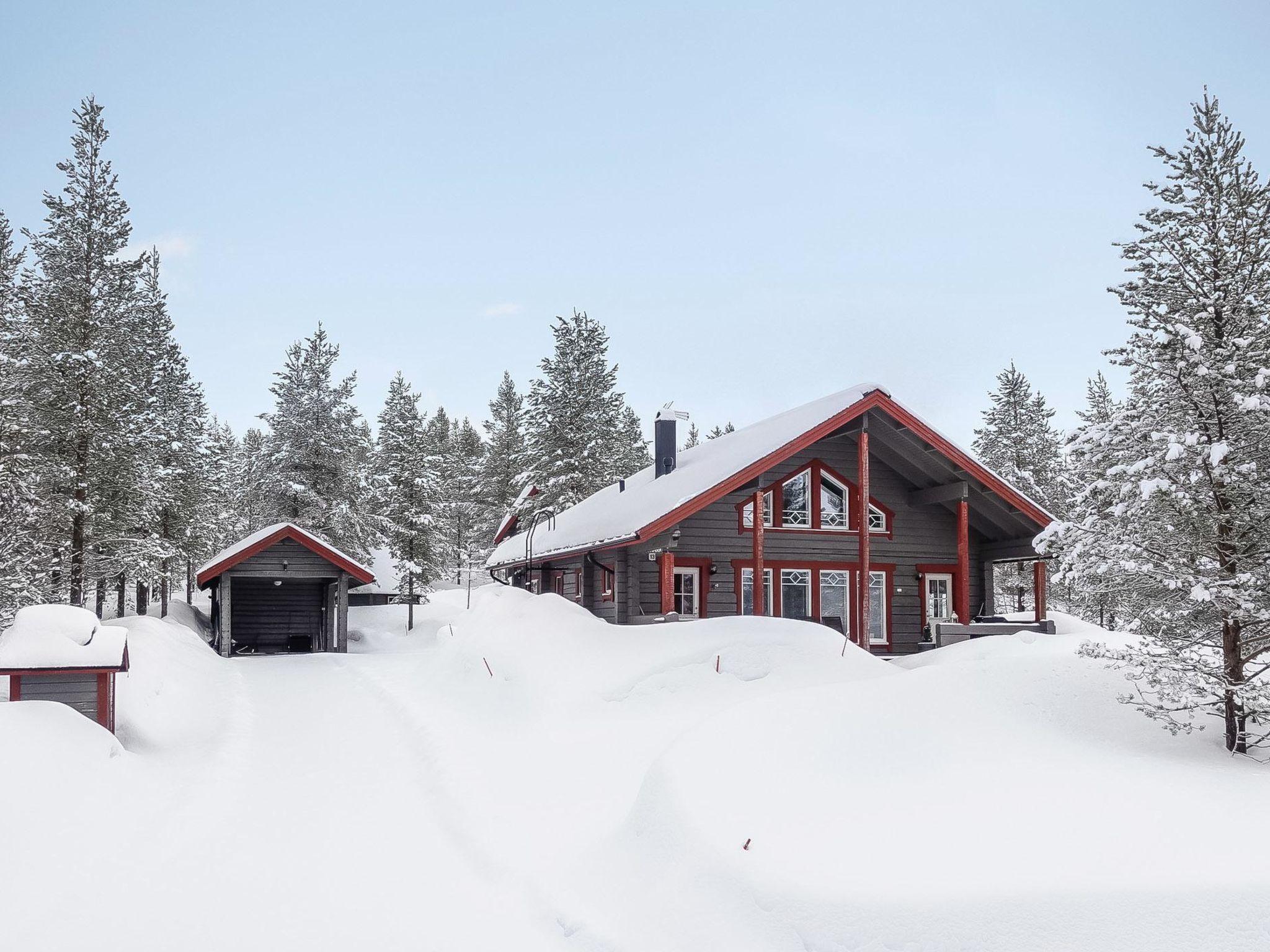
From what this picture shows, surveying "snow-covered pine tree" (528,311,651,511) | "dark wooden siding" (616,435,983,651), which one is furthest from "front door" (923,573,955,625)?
"snow-covered pine tree" (528,311,651,511)

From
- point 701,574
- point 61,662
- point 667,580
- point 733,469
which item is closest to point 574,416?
point 701,574

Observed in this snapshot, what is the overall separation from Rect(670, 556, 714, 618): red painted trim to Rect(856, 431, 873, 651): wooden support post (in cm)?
352

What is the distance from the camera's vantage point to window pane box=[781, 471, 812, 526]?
846 inches

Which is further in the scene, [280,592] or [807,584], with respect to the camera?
[280,592]

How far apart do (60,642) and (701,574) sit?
42.6 ft

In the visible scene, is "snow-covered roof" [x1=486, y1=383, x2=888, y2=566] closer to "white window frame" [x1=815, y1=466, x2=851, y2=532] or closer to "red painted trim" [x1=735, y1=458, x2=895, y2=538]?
"red painted trim" [x1=735, y1=458, x2=895, y2=538]

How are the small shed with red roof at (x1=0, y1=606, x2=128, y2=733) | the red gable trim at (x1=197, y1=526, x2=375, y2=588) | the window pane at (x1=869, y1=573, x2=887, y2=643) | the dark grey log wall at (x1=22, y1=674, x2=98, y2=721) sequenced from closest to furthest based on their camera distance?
the small shed with red roof at (x1=0, y1=606, x2=128, y2=733), the dark grey log wall at (x1=22, y1=674, x2=98, y2=721), the window pane at (x1=869, y1=573, x2=887, y2=643), the red gable trim at (x1=197, y1=526, x2=375, y2=588)

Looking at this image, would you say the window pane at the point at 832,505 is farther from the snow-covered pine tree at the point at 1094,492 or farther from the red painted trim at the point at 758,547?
the snow-covered pine tree at the point at 1094,492

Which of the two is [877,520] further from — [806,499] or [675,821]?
[675,821]

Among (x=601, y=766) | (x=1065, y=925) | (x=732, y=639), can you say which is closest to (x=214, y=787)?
(x=601, y=766)

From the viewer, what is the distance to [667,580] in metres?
17.9

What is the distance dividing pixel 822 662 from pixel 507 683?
5.23 metres

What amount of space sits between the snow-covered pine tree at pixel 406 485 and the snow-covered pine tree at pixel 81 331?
38.1 feet

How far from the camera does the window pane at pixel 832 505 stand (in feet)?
70.8
